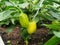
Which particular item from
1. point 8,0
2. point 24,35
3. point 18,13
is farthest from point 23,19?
point 8,0

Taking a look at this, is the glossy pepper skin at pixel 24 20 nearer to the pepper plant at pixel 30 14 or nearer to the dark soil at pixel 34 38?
the pepper plant at pixel 30 14

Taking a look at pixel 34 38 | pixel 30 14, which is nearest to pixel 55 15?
pixel 30 14

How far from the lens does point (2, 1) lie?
117cm

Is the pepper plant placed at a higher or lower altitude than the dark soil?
higher

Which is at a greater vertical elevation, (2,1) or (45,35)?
(2,1)

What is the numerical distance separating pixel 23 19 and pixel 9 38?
382 millimetres

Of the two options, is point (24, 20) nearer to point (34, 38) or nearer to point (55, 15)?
point (55, 15)

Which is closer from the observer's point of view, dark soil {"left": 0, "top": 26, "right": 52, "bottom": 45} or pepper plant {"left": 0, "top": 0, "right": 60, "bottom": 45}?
pepper plant {"left": 0, "top": 0, "right": 60, "bottom": 45}

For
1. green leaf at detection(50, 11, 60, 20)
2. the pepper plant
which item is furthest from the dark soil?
green leaf at detection(50, 11, 60, 20)

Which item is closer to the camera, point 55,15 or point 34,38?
point 55,15

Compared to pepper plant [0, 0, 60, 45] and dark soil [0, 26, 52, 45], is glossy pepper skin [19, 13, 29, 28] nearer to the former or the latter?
pepper plant [0, 0, 60, 45]

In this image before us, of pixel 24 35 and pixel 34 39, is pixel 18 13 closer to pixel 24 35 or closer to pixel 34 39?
pixel 24 35

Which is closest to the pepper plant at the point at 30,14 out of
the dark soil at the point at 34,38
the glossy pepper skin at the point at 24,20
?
the glossy pepper skin at the point at 24,20

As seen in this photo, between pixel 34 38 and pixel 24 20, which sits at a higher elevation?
pixel 24 20
